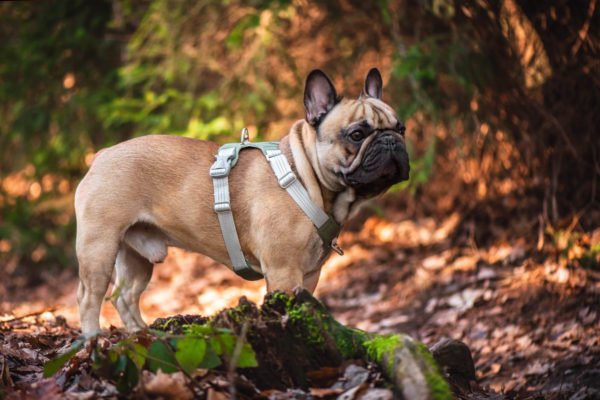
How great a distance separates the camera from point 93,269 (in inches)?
174

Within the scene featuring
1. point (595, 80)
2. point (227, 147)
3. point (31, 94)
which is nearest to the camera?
point (227, 147)

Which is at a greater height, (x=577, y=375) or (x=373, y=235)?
(x=577, y=375)

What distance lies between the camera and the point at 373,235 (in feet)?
31.2

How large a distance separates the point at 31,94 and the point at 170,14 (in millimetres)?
3501

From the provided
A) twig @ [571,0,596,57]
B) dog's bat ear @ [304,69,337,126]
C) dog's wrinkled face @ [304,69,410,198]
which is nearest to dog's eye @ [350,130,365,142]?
dog's wrinkled face @ [304,69,410,198]

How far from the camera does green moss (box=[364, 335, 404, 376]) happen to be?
9.50ft

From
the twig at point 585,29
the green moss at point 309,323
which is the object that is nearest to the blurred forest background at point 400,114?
the twig at point 585,29

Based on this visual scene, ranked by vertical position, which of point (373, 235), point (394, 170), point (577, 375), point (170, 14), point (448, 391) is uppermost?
point (170, 14)

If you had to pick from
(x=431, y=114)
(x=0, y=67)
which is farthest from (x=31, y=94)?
(x=431, y=114)

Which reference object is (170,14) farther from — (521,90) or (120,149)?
(521,90)

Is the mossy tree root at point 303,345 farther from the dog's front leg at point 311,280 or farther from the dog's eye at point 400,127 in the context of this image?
the dog's eye at point 400,127

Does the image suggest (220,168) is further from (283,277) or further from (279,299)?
(279,299)

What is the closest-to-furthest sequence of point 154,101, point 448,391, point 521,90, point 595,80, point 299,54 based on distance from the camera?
1. point 448,391
2. point 595,80
3. point 521,90
4. point 154,101
5. point 299,54

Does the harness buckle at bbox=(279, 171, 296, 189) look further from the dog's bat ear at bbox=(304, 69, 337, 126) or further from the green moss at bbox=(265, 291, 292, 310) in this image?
the green moss at bbox=(265, 291, 292, 310)
